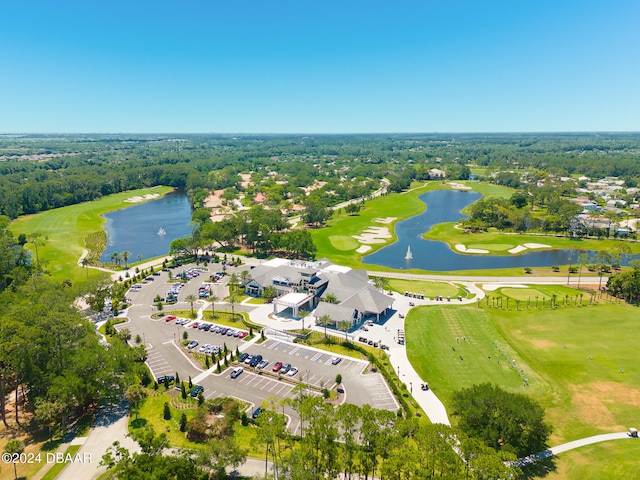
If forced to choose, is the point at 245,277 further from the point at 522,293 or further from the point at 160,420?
the point at 522,293

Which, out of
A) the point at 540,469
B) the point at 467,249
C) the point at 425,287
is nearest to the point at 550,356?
the point at 540,469

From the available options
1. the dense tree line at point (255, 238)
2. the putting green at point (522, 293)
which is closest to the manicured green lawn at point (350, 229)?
the dense tree line at point (255, 238)

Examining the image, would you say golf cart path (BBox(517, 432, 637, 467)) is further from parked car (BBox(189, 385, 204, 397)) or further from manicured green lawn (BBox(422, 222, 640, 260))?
manicured green lawn (BBox(422, 222, 640, 260))

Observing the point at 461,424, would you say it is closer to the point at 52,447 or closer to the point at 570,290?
the point at 52,447

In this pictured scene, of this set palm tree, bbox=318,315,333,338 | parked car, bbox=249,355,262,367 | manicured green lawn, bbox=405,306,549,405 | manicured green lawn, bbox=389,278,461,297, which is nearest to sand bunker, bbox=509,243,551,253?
manicured green lawn, bbox=389,278,461,297

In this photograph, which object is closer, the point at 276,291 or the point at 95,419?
the point at 95,419

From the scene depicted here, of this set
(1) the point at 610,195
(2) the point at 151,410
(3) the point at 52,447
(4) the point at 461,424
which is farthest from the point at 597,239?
(3) the point at 52,447
